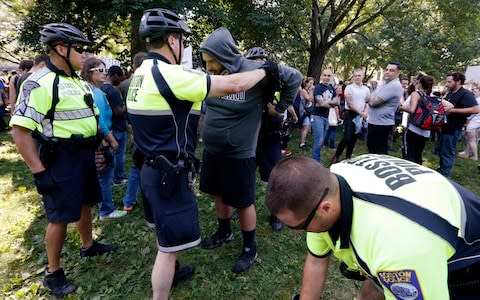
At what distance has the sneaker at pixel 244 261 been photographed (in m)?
3.09

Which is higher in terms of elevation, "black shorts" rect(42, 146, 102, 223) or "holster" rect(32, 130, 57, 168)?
"holster" rect(32, 130, 57, 168)

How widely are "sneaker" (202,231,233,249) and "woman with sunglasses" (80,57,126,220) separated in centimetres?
138

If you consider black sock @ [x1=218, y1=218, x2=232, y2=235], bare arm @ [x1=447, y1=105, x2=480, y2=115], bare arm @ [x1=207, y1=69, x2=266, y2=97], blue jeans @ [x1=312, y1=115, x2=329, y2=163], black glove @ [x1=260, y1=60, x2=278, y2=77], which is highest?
black glove @ [x1=260, y1=60, x2=278, y2=77]

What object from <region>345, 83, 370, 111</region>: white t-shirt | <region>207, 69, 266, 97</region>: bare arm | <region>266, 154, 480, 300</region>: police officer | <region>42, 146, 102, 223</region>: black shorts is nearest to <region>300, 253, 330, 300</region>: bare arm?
<region>266, 154, 480, 300</region>: police officer

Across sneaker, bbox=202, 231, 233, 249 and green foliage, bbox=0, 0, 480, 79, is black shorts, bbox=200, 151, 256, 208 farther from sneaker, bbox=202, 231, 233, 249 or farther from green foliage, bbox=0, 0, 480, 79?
green foliage, bbox=0, 0, 480, 79

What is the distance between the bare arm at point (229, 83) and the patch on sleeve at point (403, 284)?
1384 millimetres

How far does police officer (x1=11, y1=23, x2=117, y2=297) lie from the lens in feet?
7.98

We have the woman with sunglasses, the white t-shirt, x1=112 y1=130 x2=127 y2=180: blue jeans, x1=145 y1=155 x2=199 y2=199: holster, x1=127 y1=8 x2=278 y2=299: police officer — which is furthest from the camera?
the white t-shirt

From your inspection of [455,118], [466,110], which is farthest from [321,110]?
[466,110]

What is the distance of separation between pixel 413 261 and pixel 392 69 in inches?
182

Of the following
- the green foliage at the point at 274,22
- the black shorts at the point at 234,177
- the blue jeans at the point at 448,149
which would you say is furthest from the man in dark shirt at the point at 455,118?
the green foliage at the point at 274,22

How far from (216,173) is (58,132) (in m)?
1.39

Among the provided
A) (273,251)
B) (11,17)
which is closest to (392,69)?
(273,251)

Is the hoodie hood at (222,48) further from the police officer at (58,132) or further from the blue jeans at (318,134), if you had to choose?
the blue jeans at (318,134)
